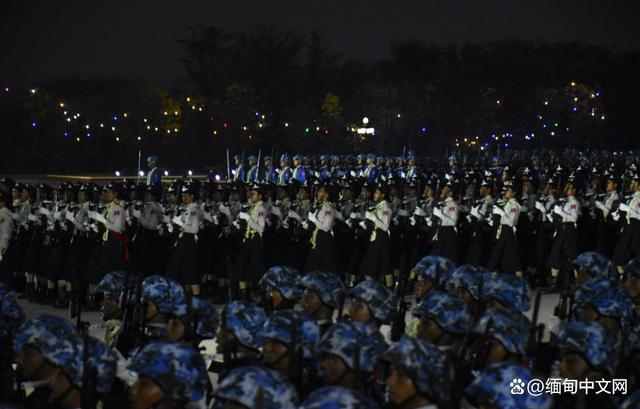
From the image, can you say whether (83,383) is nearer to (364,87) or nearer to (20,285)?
(20,285)

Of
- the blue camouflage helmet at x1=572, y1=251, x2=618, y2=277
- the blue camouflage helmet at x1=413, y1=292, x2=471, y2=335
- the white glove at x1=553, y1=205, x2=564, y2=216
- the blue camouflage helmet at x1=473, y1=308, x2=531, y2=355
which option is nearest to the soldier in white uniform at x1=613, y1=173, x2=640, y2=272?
the white glove at x1=553, y1=205, x2=564, y2=216

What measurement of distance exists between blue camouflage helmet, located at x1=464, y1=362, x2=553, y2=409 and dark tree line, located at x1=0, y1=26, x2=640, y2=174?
161ft

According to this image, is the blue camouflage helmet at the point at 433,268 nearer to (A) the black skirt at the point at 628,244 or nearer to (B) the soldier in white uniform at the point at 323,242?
(B) the soldier in white uniform at the point at 323,242

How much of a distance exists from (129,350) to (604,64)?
78641 millimetres

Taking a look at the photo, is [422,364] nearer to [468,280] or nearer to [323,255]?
[468,280]

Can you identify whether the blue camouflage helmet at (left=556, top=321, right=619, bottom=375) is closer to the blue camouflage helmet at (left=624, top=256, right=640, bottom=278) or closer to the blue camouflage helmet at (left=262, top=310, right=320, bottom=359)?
the blue camouflage helmet at (left=262, top=310, right=320, bottom=359)

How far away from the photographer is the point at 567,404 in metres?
7.44

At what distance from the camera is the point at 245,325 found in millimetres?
8578

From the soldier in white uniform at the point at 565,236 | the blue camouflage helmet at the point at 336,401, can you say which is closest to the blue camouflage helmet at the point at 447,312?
the blue camouflage helmet at the point at 336,401

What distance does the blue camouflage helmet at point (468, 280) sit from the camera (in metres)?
10.3

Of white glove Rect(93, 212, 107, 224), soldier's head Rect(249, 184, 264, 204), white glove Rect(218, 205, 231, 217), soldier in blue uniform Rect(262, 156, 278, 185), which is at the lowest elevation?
white glove Rect(93, 212, 107, 224)

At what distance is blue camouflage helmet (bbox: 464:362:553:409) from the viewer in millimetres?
6191

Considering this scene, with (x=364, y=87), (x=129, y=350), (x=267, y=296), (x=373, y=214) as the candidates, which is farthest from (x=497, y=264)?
(x=364, y=87)

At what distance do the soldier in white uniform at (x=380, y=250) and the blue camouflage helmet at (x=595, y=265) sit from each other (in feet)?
Result: 18.7
